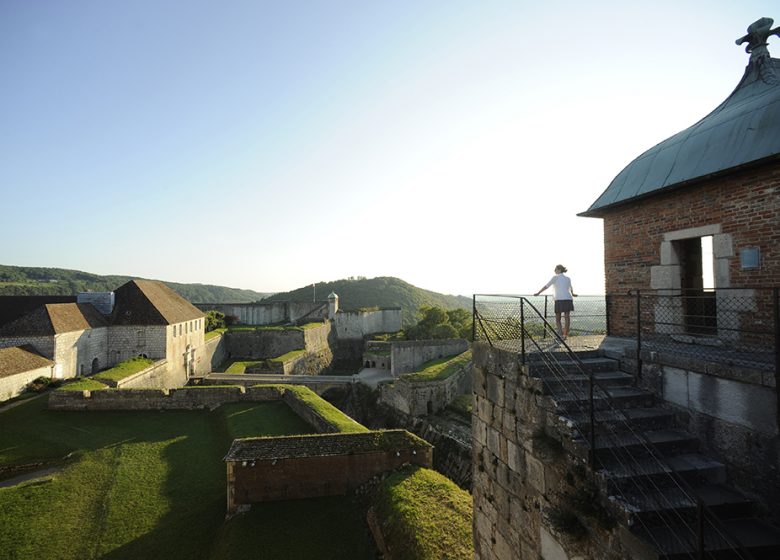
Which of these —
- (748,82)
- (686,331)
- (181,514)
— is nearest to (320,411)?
(181,514)

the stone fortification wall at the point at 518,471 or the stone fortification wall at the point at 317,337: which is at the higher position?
the stone fortification wall at the point at 518,471

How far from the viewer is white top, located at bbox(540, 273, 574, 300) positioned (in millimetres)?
7672

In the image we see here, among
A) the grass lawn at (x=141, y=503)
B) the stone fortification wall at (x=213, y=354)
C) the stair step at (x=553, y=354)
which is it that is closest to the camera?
the stair step at (x=553, y=354)

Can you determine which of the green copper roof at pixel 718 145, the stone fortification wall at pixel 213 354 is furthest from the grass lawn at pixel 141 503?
the stone fortification wall at pixel 213 354

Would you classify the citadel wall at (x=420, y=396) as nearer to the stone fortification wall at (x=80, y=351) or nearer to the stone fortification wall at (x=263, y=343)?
the stone fortification wall at (x=263, y=343)

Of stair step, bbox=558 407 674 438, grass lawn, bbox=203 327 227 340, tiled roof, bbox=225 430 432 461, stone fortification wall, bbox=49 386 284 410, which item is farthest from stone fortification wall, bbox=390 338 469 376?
stair step, bbox=558 407 674 438

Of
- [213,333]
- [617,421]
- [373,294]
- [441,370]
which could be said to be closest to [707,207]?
[617,421]

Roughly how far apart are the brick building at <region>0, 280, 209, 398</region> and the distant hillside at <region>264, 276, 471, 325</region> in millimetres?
46635

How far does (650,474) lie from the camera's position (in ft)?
12.1

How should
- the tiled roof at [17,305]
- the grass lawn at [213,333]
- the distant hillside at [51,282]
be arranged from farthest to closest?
the distant hillside at [51,282] → the grass lawn at [213,333] → the tiled roof at [17,305]

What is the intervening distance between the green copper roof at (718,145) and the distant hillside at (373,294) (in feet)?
225

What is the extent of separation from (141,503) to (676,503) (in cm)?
1271

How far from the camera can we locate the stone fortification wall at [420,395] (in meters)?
22.0

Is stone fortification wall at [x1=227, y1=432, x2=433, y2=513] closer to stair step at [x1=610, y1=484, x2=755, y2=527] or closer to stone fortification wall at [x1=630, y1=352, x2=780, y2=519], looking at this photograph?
stone fortification wall at [x1=630, y1=352, x2=780, y2=519]
